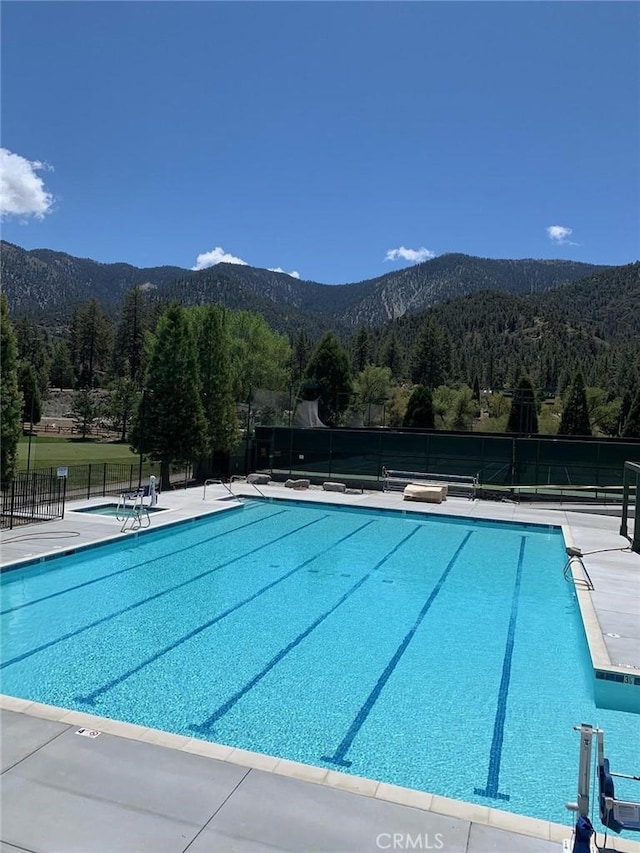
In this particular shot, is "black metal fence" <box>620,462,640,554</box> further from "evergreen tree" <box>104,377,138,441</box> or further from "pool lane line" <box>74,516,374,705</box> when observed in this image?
"evergreen tree" <box>104,377,138,441</box>

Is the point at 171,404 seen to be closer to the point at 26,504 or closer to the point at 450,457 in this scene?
the point at 26,504

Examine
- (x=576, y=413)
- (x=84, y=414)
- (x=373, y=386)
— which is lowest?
(x=84, y=414)

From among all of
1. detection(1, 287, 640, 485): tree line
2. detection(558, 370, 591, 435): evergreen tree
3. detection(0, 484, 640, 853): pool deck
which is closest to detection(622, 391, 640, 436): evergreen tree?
detection(1, 287, 640, 485): tree line

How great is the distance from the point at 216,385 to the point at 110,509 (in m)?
8.06

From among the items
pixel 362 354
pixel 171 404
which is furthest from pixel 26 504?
pixel 362 354

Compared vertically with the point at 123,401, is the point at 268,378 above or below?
above

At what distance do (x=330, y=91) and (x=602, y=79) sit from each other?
6957 mm

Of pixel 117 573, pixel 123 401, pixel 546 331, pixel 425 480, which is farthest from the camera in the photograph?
pixel 546 331

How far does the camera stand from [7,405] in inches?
505

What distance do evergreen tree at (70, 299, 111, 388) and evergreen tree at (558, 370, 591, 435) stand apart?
72.4 meters

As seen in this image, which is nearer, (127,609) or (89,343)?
(127,609)

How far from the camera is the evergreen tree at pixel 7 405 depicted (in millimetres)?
12750

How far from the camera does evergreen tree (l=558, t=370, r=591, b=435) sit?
136 feet

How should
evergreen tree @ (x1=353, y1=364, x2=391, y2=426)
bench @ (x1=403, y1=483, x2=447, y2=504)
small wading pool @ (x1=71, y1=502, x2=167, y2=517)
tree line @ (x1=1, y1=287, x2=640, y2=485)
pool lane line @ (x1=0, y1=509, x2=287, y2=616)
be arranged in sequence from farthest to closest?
evergreen tree @ (x1=353, y1=364, x2=391, y2=426) → tree line @ (x1=1, y1=287, x2=640, y2=485) → bench @ (x1=403, y1=483, x2=447, y2=504) → small wading pool @ (x1=71, y1=502, x2=167, y2=517) → pool lane line @ (x1=0, y1=509, x2=287, y2=616)
